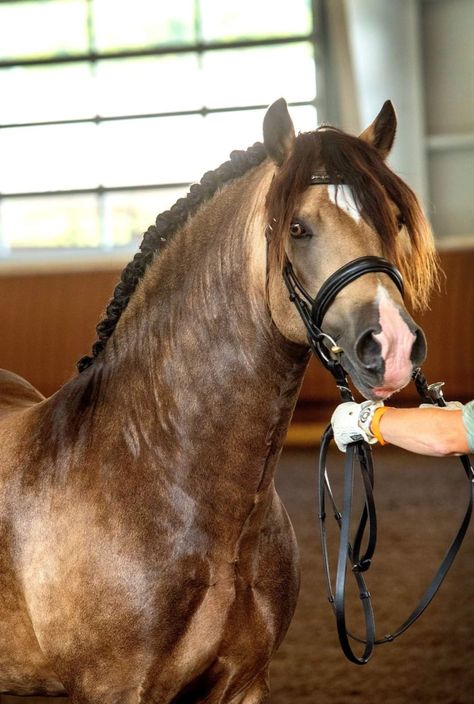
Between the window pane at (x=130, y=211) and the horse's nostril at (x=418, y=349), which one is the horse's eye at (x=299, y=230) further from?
the window pane at (x=130, y=211)

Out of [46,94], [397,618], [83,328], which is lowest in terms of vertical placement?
[397,618]

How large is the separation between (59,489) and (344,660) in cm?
181

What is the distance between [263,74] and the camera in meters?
10.4

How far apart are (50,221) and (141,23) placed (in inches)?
97.6

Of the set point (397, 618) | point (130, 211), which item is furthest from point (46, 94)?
point (397, 618)

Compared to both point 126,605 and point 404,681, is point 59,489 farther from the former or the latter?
point 404,681

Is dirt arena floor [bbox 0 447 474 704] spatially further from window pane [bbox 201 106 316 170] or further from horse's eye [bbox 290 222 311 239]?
window pane [bbox 201 106 316 170]

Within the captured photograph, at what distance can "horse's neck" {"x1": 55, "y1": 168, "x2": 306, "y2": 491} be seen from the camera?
195 centimetres

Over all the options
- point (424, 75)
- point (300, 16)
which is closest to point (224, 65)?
point (300, 16)

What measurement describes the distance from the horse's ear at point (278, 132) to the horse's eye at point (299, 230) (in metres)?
0.18

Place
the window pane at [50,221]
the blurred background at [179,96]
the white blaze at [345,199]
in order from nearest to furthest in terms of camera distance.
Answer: the white blaze at [345,199]
the blurred background at [179,96]
the window pane at [50,221]

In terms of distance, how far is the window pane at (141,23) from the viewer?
10.5 m

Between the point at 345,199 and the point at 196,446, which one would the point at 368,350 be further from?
the point at 196,446

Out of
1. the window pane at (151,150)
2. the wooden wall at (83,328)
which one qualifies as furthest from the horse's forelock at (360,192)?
the window pane at (151,150)
